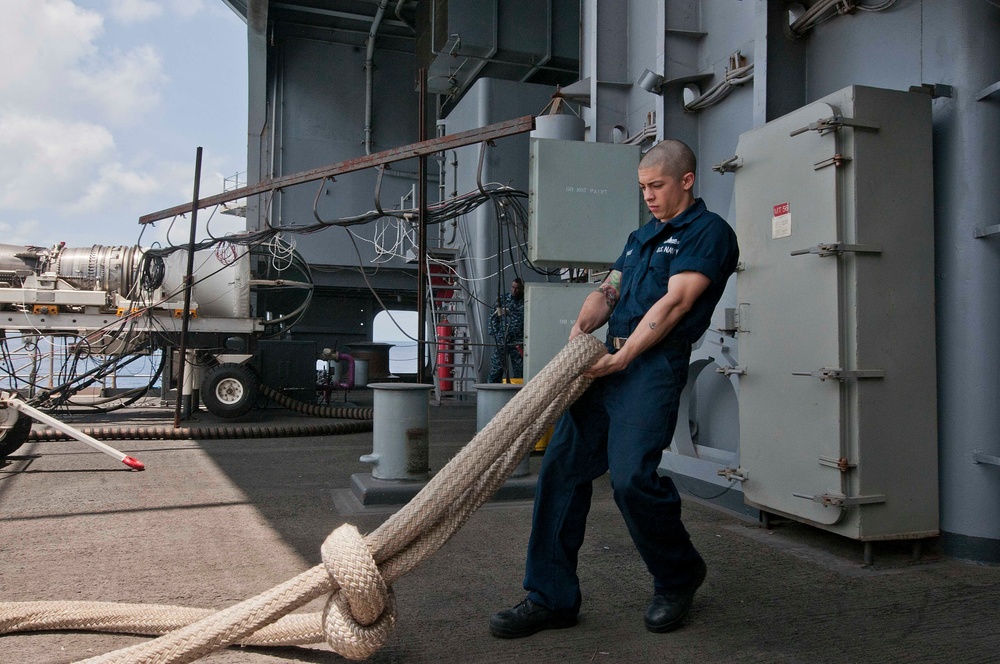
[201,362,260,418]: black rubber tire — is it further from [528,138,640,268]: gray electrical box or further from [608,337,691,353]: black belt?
[608,337,691,353]: black belt

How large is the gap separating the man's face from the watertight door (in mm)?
1333

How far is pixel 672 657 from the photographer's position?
8.36 ft

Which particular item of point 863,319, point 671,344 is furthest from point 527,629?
point 863,319

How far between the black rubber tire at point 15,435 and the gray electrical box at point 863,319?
232 inches

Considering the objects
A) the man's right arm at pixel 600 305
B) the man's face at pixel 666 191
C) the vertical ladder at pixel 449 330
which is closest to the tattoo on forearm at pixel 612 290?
the man's right arm at pixel 600 305

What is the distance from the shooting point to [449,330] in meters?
14.2

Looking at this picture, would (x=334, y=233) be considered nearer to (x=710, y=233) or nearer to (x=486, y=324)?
(x=486, y=324)

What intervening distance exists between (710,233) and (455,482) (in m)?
1.30

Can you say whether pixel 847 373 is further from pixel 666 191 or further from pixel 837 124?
pixel 666 191

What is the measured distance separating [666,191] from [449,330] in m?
11.5

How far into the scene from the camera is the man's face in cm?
278

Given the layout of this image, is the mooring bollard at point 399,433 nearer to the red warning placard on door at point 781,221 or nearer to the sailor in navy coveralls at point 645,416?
the sailor in navy coveralls at point 645,416

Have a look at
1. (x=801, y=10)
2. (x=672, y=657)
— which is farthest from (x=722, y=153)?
(x=672, y=657)

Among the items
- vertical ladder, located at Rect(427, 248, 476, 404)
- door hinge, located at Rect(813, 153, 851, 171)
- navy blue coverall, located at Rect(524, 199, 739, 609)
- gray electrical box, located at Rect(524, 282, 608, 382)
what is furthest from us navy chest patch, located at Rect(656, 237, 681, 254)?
vertical ladder, located at Rect(427, 248, 476, 404)
